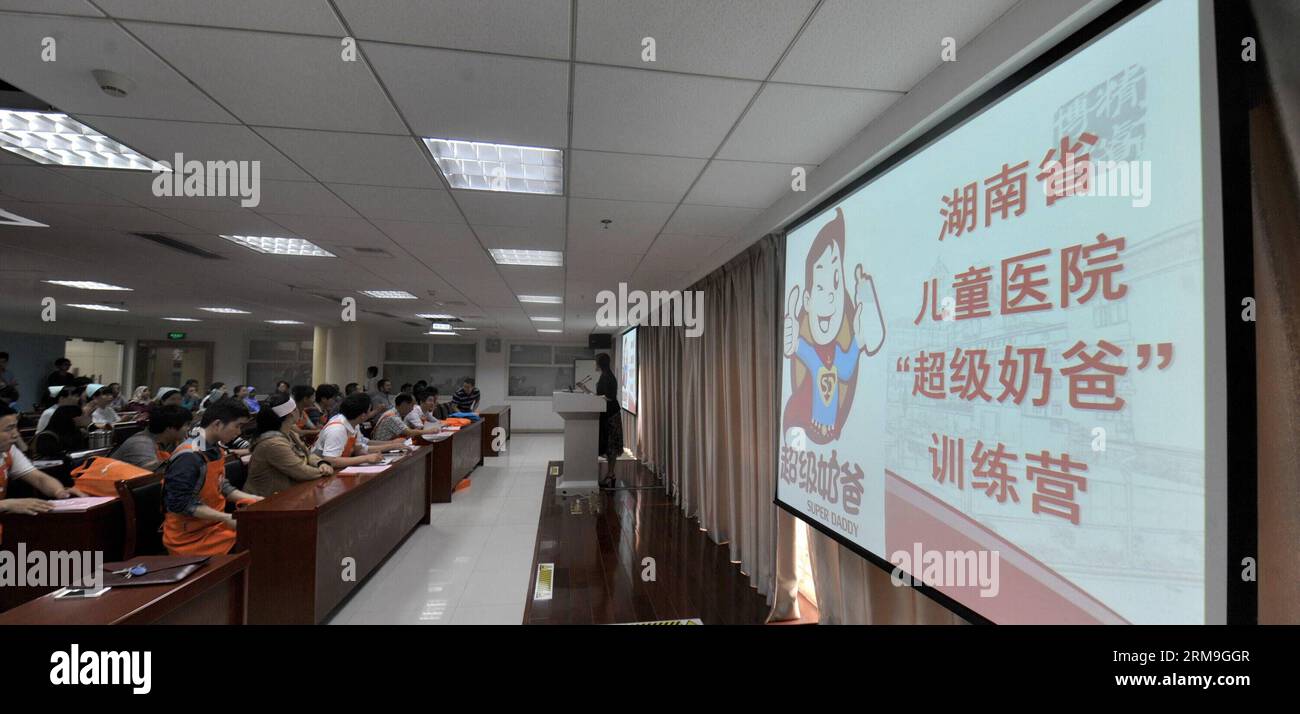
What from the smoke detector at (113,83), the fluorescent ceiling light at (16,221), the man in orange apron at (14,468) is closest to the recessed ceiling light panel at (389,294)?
the fluorescent ceiling light at (16,221)

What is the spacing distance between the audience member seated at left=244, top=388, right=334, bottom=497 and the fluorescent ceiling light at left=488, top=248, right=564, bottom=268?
194 cm

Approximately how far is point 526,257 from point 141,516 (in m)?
3.03

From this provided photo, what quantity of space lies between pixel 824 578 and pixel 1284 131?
2.26 m

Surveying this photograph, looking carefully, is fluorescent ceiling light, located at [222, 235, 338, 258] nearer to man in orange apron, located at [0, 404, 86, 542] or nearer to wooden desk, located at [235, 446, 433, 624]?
man in orange apron, located at [0, 404, 86, 542]

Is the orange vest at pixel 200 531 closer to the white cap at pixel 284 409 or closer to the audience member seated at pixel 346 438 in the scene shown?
the white cap at pixel 284 409

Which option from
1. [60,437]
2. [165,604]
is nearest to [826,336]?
[165,604]

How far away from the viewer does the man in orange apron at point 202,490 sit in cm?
227

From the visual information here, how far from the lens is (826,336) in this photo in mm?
2201

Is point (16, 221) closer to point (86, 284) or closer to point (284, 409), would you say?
point (284, 409)

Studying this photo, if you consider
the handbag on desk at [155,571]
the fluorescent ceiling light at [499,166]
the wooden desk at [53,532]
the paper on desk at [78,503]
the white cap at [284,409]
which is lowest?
the wooden desk at [53,532]

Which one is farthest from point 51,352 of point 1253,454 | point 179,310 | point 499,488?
point 1253,454

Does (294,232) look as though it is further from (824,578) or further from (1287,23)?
(1287,23)

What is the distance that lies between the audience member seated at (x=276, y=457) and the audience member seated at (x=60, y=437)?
231 cm

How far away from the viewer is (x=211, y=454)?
2.49 meters
